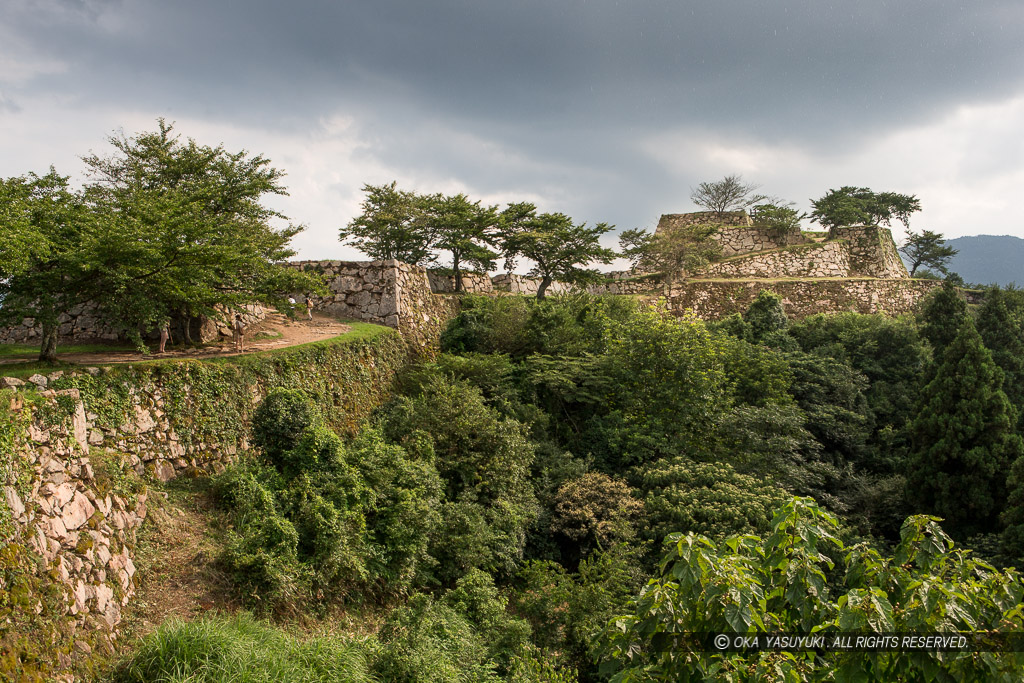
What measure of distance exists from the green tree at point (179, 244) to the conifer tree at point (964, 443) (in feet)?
48.3

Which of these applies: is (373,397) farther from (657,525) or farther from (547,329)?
(657,525)

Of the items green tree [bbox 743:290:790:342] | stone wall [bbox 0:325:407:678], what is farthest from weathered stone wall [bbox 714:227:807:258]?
stone wall [bbox 0:325:407:678]

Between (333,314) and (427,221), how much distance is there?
5.13m

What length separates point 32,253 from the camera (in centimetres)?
727

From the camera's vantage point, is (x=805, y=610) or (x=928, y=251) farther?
(x=928, y=251)

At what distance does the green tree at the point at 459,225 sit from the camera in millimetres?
19219

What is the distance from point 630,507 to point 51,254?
10.1 meters

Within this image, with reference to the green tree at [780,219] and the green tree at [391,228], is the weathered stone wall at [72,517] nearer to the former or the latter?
the green tree at [391,228]

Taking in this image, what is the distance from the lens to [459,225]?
1934 centimetres

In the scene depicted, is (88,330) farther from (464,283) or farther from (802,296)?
(802,296)

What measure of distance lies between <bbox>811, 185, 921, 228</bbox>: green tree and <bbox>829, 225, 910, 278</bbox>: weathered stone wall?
1.12 metres

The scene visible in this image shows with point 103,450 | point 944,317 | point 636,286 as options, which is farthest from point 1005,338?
point 103,450

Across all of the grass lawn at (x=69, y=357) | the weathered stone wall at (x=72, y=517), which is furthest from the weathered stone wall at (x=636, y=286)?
the weathered stone wall at (x=72, y=517)

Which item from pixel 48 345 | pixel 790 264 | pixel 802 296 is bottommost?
pixel 48 345
